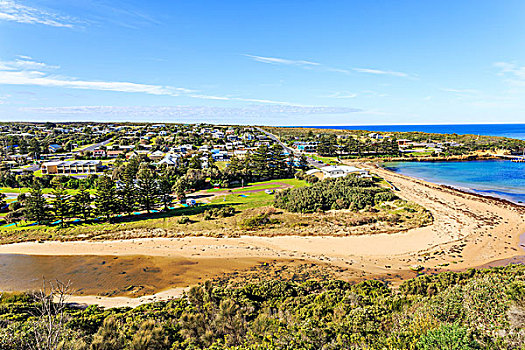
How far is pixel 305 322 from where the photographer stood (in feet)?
28.8

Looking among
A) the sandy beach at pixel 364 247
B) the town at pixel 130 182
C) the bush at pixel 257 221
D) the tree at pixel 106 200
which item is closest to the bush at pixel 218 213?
the town at pixel 130 182

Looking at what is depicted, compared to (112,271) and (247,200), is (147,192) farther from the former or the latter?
(112,271)

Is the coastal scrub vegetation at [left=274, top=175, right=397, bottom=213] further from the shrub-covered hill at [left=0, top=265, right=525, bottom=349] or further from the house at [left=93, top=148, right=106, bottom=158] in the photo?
the house at [left=93, top=148, right=106, bottom=158]

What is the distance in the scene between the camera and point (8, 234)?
25438 millimetres

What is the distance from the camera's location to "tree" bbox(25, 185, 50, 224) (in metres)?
27.4

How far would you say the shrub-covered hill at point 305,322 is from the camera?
7.14m

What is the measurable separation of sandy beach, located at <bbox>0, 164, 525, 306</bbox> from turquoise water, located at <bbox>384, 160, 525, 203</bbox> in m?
15.1

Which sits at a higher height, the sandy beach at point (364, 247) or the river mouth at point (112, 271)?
the sandy beach at point (364, 247)

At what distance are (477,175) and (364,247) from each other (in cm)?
4463

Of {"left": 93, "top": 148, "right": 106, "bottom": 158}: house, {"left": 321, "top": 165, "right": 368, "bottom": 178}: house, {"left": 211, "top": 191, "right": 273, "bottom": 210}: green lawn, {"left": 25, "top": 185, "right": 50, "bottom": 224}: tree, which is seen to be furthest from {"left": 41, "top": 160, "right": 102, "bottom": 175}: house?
{"left": 321, "top": 165, "right": 368, "bottom": 178}: house

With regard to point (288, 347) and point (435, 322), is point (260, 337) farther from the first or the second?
point (435, 322)

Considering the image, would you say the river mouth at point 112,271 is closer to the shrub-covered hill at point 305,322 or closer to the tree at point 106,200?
the shrub-covered hill at point 305,322

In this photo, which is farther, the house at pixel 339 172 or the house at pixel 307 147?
the house at pixel 307 147

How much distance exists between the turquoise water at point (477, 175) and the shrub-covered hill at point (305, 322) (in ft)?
117
